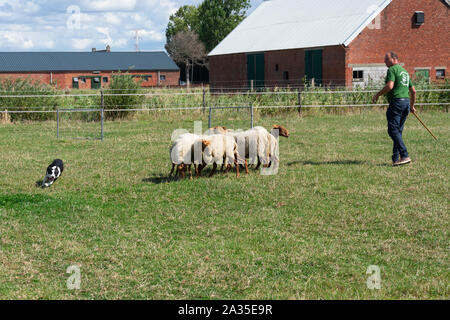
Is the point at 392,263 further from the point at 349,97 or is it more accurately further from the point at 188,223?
the point at 349,97

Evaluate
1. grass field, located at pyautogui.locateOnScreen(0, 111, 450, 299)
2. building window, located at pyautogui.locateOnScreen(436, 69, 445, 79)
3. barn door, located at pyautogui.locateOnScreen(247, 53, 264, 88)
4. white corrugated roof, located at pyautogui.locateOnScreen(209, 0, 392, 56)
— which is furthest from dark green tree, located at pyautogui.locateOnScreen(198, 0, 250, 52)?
grass field, located at pyautogui.locateOnScreen(0, 111, 450, 299)

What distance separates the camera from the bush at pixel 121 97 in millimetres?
23406

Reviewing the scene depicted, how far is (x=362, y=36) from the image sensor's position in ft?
112

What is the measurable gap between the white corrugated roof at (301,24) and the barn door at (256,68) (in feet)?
1.86

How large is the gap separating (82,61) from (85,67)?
54.7 inches

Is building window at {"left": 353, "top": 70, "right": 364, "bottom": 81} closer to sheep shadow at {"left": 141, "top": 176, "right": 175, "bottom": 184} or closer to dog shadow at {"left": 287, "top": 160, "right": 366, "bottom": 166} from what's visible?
dog shadow at {"left": 287, "top": 160, "right": 366, "bottom": 166}

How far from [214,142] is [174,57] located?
7293 centimetres

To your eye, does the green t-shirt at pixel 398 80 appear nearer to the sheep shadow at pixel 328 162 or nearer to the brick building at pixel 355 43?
the sheep shadow at pixel 328 162

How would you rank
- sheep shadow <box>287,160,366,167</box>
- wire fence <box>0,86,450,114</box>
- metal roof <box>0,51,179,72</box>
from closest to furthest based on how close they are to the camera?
sheep shadow <box>287,160,366,167</box>, wire fence <box>0,86,450,114</box>, metal roof <box>0,51,179,72</box>

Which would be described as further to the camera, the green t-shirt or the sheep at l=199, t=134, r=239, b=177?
the green t-shirt

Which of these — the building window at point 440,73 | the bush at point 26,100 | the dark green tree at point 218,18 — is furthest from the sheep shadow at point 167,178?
the dark green tree at point 218,18

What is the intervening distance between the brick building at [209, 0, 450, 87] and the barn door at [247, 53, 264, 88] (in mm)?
75

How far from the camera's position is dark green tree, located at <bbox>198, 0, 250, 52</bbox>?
78125 millimetres

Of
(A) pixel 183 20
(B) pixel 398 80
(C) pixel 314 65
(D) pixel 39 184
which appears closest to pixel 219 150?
(D) pixel 39 184
